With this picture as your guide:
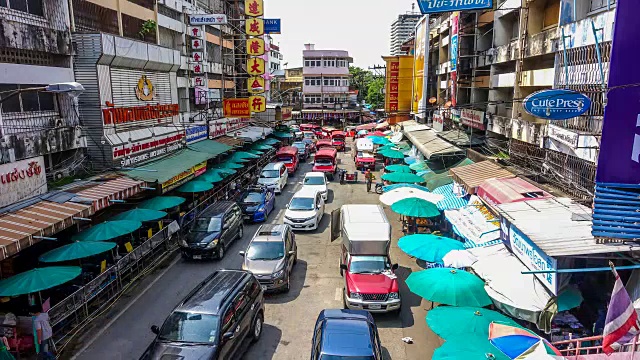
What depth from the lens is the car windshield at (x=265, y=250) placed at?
15070 mm

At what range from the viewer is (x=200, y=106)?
33312 millimetres

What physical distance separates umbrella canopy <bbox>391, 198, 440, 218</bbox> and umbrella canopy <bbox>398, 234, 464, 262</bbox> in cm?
312

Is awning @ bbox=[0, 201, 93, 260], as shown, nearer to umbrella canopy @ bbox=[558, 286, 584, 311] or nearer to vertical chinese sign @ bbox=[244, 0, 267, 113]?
umbrella canopy @ bbox=[558, 286, 584, 311]

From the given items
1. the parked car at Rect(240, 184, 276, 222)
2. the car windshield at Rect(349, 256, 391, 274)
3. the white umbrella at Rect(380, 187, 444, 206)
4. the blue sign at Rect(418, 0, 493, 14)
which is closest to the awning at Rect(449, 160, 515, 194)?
the white umbrella at Rect(380, 187, 444, 206)

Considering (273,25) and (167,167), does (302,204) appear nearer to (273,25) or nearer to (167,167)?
(167,167)

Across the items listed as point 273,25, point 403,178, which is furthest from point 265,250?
point 273,25

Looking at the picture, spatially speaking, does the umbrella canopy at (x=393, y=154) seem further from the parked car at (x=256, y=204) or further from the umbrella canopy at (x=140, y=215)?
the umbrella canopy at (x=140, y=215)

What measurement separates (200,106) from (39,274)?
23726mm

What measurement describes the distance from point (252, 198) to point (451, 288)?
569 inches

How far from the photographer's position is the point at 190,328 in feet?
31.9

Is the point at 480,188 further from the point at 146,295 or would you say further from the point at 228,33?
the point at 228,33

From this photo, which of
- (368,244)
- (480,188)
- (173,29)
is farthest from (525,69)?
(173,29)

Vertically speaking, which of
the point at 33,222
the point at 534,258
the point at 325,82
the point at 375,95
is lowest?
the point at 534,258

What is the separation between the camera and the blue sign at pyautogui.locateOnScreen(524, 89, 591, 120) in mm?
9938
